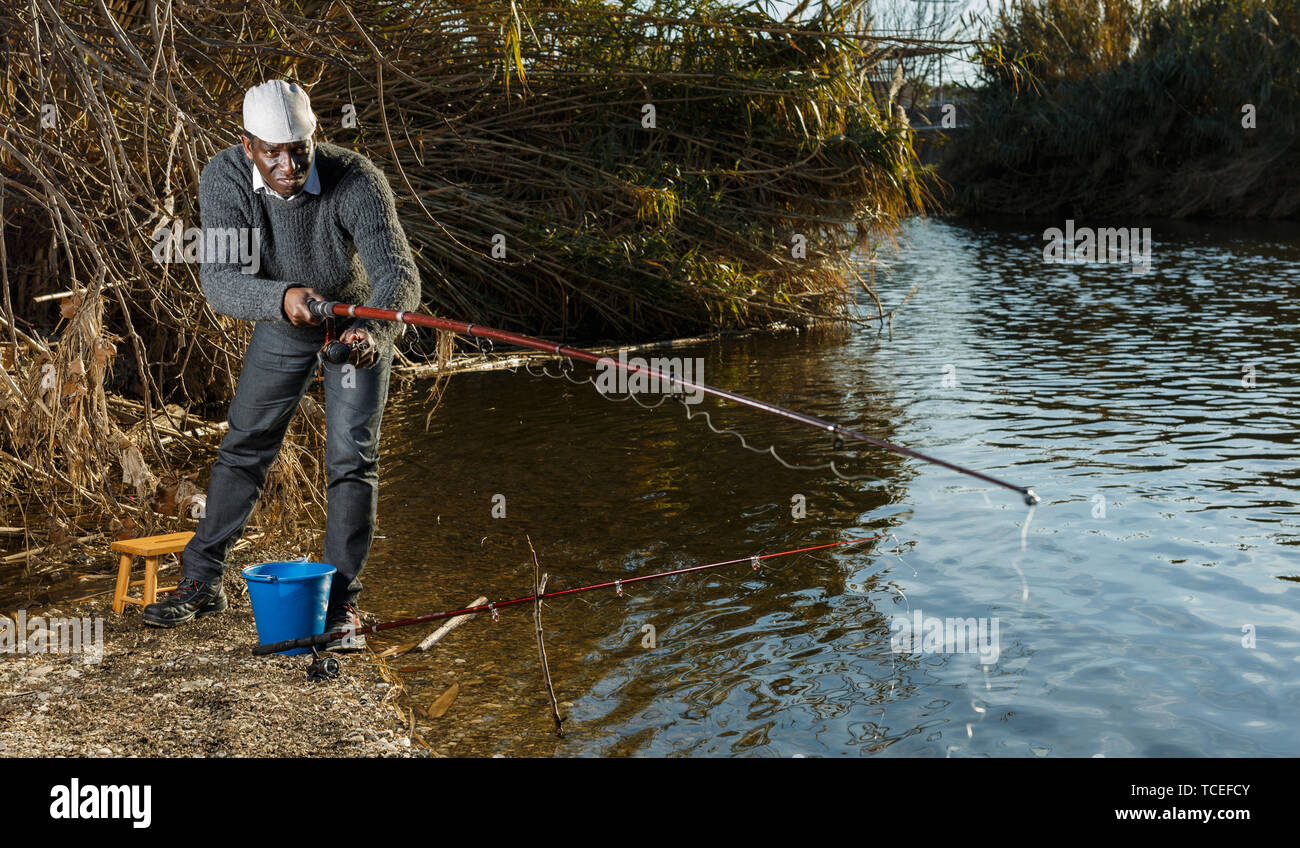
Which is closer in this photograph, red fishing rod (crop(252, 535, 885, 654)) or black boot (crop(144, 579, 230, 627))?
red fishing rod (crop(252, 535, 885, 654))

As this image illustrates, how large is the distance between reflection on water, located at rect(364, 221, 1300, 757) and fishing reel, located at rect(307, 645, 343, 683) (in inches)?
11.9

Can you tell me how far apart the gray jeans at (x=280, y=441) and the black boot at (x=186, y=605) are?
1.9 inches

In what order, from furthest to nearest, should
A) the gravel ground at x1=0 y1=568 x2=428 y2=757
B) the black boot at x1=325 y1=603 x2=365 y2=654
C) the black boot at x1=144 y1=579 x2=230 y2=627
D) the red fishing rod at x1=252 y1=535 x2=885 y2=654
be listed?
the black boot at x1=144 y1=579 x2=230 y2=627 → the black boot at x1=325 y1=603 x2=365 y2=654 → the red fishing rod at x1=252 y1=535 x2=885 y2=654 → the gravel ground at x1=0 y1=568 x2=428 y2=757

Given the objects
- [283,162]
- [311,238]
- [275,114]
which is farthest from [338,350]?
[275,114]

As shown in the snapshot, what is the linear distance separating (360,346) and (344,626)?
3.36 feet

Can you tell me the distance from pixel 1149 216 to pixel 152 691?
106ft

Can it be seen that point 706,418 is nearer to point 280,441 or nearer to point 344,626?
point 280,441

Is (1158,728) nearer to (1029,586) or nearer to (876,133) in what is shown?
(1029,586)

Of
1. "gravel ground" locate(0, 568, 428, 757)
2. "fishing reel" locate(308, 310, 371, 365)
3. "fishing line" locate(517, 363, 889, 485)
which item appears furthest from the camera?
"fishing line" locate(517, 363, 889, 485)

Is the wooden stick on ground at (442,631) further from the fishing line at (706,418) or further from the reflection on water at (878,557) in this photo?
the fishing line at (706,418)

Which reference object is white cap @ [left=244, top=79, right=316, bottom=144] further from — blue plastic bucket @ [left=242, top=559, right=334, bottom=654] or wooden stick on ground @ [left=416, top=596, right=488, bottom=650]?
wooden stick on ground @ [left=416, top=596, right=488, bottom=650]

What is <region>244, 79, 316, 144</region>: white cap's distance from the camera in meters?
4.03

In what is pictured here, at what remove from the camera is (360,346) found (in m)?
4.07

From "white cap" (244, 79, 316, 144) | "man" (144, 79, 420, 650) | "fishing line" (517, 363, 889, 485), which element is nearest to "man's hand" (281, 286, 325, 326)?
"man" (144, 79, 420, 650)
